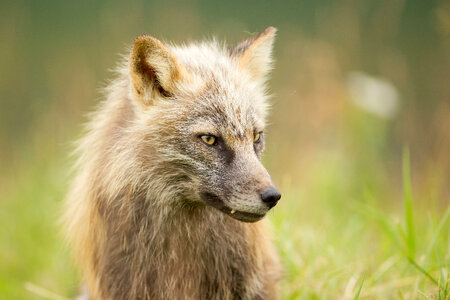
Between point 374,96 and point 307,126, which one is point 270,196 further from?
point 307,126

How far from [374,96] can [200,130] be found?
5560 millimetres

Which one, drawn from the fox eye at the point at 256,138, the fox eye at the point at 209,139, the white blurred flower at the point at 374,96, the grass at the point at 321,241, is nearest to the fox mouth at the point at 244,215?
the fox eye at the point at 209,139

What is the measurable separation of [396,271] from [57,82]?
725 cm

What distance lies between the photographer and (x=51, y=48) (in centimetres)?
1201

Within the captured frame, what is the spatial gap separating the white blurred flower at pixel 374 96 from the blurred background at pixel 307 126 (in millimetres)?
27

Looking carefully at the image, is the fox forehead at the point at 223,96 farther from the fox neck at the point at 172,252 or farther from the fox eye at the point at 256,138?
the fox neck at the point at 172,252

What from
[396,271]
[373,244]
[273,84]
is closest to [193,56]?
[396,271]

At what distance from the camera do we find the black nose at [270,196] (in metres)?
3.75

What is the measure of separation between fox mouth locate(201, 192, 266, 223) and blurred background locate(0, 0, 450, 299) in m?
1.53

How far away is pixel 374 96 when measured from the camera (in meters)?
8.91

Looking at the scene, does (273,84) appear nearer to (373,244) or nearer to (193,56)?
(373,244)

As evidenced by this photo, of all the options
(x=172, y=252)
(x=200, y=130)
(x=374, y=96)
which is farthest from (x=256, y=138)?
(x=374, y=96)

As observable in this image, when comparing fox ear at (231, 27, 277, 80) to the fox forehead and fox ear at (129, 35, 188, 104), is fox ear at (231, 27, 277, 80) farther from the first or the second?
fox ear at (129, 35, 188, 104)

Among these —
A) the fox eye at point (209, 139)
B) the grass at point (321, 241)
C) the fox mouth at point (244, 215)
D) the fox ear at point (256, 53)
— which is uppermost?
the fox ear at point (256, 53)
